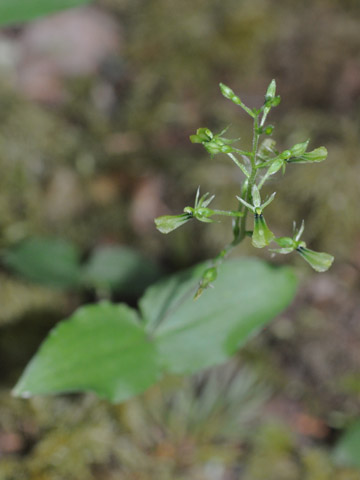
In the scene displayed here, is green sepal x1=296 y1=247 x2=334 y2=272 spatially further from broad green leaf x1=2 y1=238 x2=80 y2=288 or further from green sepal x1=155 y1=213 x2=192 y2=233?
broad green leaf x1=2 y1=238 x2=80 y2=288

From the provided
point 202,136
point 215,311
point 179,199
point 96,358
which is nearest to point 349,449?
point 215,311

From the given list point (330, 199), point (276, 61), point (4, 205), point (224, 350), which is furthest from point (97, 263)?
point (276, 61)

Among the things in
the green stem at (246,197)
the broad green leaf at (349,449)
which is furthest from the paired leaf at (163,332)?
the broad green leaf at (349,449)

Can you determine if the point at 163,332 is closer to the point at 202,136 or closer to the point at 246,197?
the point at 246,197

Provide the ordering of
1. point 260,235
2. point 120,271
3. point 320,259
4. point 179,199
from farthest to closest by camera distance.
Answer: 1. point 179,199
2. point 120,271
3. point 320,259
4. point 260,235

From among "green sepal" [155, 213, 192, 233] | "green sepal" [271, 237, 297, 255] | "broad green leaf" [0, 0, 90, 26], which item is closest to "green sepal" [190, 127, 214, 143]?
"green sepal" [155, 213, 192, 233]

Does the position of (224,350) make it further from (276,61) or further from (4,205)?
(276,61)

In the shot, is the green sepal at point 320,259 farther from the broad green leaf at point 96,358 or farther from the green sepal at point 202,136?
the broad green leaf at point 96,358
